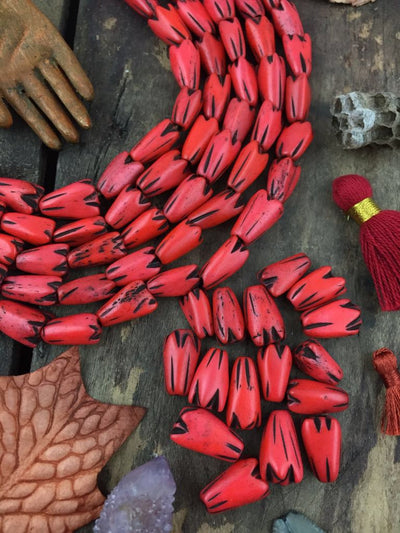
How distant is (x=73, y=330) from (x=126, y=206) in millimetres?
209

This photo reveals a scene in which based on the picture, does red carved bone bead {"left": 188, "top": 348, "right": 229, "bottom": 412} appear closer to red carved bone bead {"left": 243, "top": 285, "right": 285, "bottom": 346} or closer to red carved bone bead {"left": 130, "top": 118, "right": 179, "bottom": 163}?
red carved bone bead {"left": 243, "top": 285, "right": 285, "bottom": 346}

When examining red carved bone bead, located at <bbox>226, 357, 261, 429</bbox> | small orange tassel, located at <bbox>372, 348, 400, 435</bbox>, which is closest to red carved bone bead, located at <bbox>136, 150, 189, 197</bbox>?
red carved bone bead, located at <bbox>226, 357, 261, 429</bbox>

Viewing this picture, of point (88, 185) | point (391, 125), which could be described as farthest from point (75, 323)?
point (391, 125)

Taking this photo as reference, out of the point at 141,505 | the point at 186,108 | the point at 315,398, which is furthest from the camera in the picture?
the point at 186,108

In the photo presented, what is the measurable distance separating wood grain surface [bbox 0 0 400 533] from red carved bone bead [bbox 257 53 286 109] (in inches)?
3.9

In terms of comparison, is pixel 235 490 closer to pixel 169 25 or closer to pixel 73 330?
pixel 73 330

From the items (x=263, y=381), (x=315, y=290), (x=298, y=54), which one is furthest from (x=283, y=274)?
(x=298, y=54)

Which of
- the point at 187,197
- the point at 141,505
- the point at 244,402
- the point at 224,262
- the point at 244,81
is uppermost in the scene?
the point at 244,81

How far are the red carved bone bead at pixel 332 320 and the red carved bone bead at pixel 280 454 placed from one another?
0.14 meters

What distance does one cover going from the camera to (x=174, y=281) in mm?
911

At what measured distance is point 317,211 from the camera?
1008 millimetres

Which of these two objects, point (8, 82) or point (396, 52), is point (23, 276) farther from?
point (396, 52)

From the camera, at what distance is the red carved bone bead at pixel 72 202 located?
939 mm

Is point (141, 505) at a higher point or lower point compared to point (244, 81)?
lower
